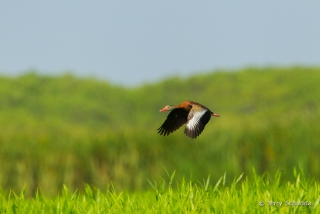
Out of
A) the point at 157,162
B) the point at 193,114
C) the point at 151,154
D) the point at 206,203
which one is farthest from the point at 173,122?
the point at 151,154

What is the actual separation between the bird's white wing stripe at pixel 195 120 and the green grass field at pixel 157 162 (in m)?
1.65

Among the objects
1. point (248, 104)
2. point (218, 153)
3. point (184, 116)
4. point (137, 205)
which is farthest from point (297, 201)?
point (248, 104)

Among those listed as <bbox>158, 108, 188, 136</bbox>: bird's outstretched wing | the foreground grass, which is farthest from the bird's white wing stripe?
the foreground grass

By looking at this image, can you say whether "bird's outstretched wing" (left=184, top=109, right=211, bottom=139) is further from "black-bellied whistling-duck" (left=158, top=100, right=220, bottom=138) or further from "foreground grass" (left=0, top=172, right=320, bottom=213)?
"foreground grass" (left=0, top=172, right=320, bottom=213)

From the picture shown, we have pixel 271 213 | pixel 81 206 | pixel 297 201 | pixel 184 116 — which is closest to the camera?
pixel 184 116

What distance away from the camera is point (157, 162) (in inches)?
471

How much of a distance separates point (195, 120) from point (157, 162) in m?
8.83

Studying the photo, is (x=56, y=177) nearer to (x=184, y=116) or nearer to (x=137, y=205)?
(x=137, y=205)

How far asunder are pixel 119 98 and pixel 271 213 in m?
30.7

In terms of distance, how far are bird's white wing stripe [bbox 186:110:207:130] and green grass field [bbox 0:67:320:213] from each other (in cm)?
165

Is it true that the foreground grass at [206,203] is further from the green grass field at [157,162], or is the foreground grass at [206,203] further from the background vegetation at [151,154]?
the background vegetation at [151,154]

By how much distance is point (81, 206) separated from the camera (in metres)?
5.32

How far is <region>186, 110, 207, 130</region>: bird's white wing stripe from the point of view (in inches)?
126

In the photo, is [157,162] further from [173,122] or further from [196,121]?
[196,121]
